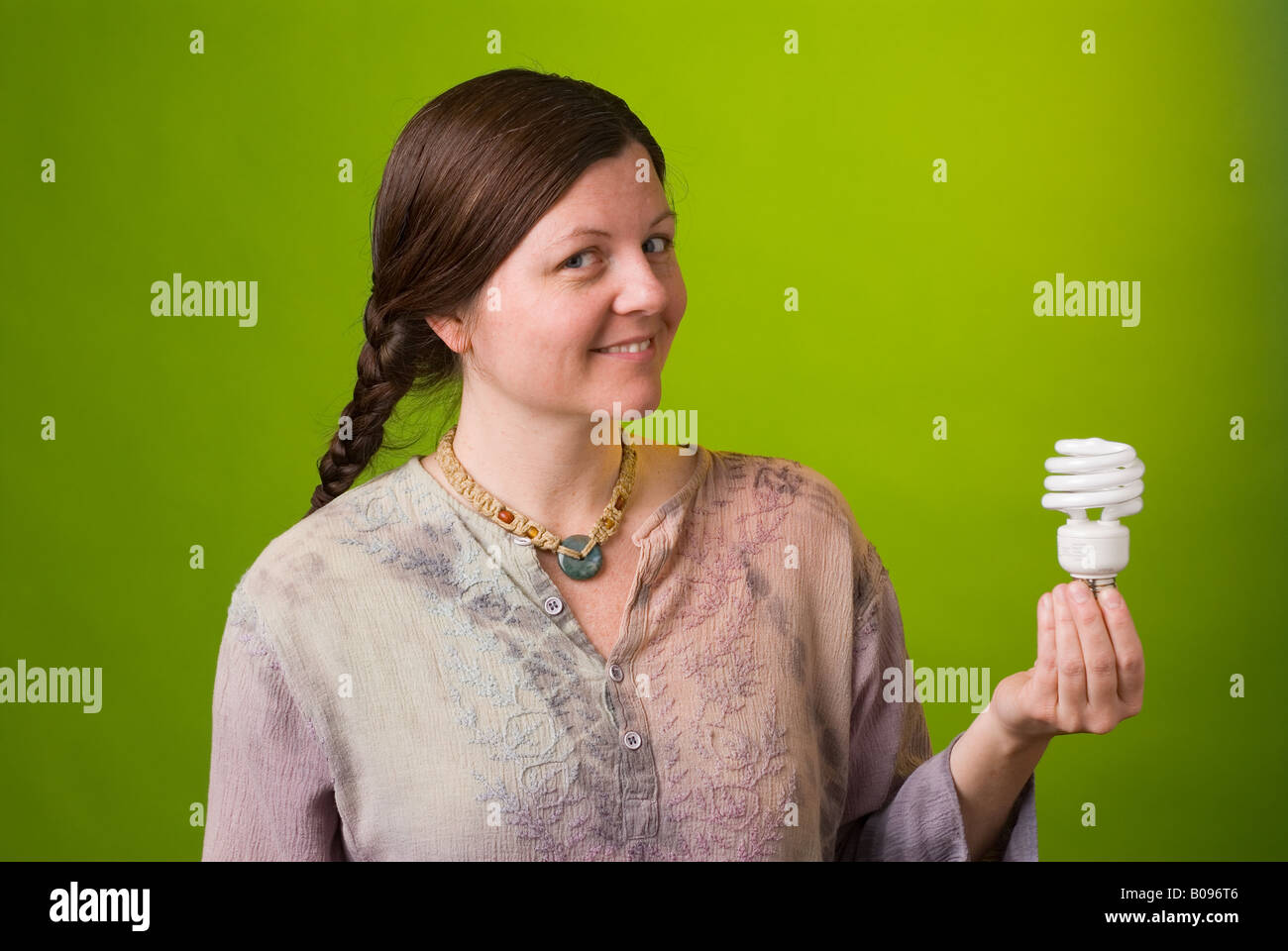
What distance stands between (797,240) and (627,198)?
1352 mm

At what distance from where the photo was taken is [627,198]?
1.64 metres

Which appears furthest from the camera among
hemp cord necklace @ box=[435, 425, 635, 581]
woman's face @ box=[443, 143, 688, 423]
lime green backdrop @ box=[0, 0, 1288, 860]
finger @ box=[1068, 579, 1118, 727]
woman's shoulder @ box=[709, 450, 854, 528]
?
lime green backdrop @ box=[0, 0, 1288, 860]

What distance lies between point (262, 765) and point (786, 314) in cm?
160

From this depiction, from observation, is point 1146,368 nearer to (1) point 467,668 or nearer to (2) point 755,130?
(2) point 755,130

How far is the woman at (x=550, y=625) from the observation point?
5.31ft

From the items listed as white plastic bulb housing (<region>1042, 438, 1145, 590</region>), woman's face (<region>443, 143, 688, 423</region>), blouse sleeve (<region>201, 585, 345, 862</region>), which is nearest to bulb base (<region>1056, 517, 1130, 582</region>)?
white plastic bulb housing (<region>1042, 438, 1145, 590</region>)

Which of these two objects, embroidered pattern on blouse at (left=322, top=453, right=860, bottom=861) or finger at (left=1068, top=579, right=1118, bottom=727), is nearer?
finger at (left=1068, top=579, right=1118, bottom=727)

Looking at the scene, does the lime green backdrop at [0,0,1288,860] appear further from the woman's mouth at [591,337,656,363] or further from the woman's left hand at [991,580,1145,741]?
the woman's left hand at [991,580,1145,741]

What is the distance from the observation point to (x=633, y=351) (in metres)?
1.64

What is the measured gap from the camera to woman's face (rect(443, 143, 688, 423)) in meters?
1.61

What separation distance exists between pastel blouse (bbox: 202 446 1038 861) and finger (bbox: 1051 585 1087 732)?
9.6 inches

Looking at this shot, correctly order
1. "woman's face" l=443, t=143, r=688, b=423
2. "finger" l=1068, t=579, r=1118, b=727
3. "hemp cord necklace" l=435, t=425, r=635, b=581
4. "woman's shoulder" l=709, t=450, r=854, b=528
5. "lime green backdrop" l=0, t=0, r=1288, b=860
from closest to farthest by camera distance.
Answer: "finger" l=1068, t=579, r=1118, b=727 < "woman's face" l=443, t=143, r=688, b=423 < "hemp cord necklace" l=435, t=425, r=635, b=581 < "woman's shoulder" l=709, t=450, r=854, b=528 < "lime green backdrop" l=0, t=0, r=1288, b=860

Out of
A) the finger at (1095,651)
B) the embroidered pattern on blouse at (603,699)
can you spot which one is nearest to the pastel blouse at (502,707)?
the embroidered pattern on blouse at (603,699)

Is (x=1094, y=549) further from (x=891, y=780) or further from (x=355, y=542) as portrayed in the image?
(x=355, y=542)
